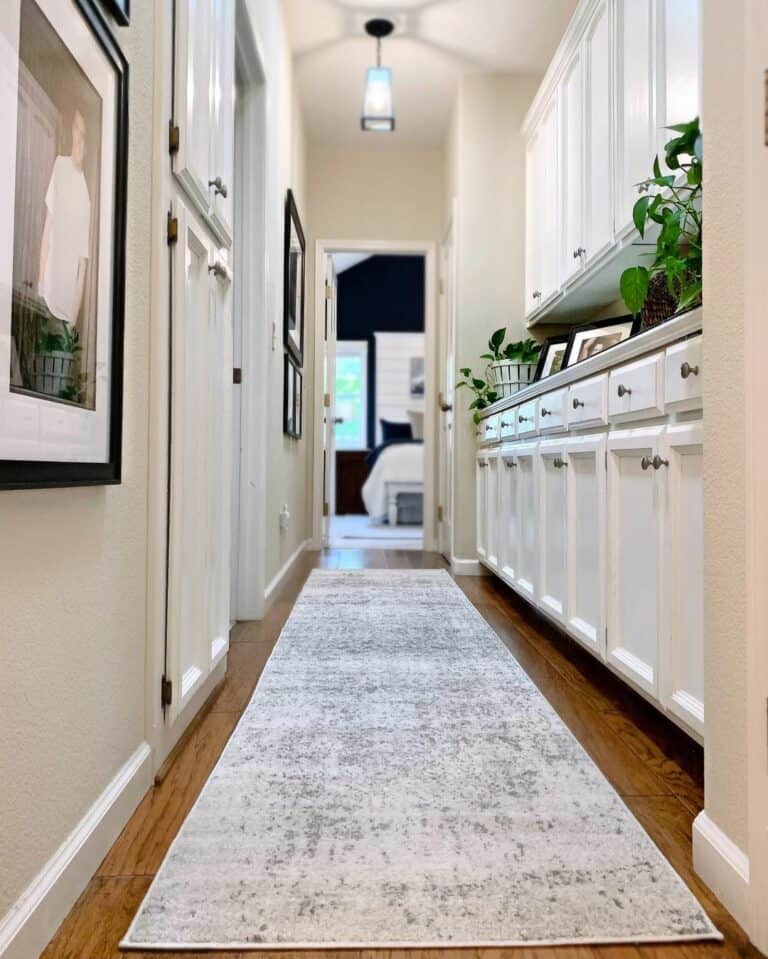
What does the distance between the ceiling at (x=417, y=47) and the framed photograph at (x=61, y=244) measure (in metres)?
2.86

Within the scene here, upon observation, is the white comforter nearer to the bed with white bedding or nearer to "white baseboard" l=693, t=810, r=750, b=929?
the bed with white bedding

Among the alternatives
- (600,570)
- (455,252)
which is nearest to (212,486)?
(600,570)

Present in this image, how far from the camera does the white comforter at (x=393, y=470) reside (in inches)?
262

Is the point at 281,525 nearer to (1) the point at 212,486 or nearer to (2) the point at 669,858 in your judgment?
(1) the point at 212,486

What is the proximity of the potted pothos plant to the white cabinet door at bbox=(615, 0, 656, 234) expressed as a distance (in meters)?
1.20

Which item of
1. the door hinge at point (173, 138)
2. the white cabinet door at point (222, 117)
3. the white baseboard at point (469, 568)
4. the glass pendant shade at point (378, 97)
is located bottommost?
the white baseboard at point (469, 568)

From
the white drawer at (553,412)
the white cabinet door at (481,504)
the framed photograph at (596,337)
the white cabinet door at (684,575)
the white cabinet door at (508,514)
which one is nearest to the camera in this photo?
the white cabinet door at (684,575)

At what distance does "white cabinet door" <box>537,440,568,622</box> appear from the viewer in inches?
85.1

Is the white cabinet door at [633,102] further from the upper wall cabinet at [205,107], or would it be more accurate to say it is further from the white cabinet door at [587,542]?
the upper wall cabinet at [205,107]

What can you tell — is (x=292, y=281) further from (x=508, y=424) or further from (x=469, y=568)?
(x=469, y=568)

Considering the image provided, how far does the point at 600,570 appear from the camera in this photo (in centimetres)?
180

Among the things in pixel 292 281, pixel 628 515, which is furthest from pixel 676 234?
pixel 292 281

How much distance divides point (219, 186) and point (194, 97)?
10.0 inches

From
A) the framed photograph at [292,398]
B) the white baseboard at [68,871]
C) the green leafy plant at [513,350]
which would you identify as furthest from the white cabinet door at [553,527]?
the framed photograph at [292,398]
